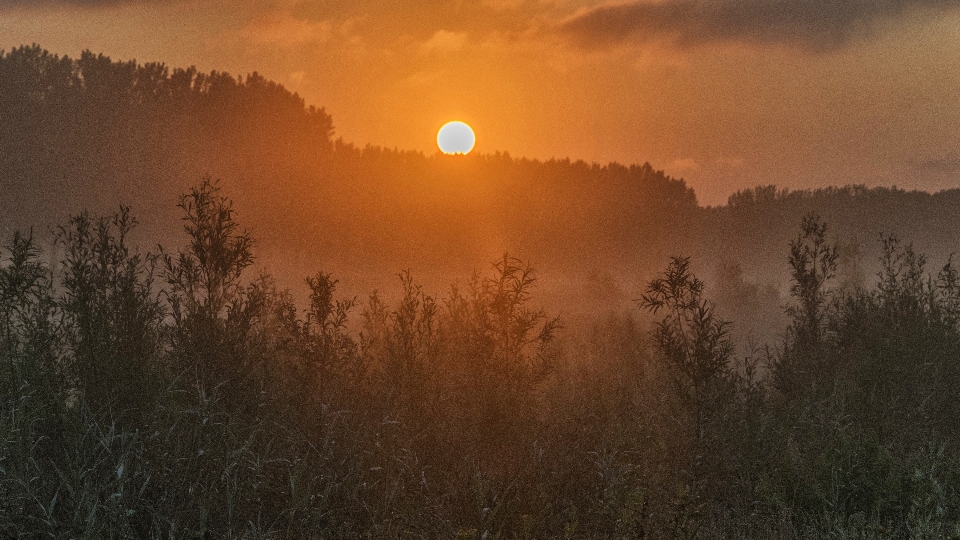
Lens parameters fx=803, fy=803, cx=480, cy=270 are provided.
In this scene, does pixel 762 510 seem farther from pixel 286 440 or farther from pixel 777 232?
pixel 777 232

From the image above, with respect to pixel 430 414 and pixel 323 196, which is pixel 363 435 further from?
pixel 323 196

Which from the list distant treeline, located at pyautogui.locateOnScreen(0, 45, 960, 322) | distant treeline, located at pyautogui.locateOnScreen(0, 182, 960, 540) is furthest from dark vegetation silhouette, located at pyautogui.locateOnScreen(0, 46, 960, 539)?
distant treeline, located at pyautogui.locateOnScreen(0, 45, 960, 322)

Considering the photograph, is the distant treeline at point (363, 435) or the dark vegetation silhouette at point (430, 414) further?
the dark vegetation silhouette at point (430, 414)

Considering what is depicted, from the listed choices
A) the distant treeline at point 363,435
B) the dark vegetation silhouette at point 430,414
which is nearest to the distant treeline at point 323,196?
the dark vegetation silhouette at point 430,414

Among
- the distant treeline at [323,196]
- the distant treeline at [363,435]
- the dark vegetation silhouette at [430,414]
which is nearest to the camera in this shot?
the distant treeline at [363,435]

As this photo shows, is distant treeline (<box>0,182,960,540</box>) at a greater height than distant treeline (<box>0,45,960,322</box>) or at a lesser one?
lesser

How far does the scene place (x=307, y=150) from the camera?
55188 mm

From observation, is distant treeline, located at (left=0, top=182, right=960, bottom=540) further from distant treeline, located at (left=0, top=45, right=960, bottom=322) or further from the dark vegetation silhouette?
distant treeline, located at (left=0, top=45, right=960, bottom=322)

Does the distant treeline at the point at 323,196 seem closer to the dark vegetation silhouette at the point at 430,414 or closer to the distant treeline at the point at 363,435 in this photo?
the dark vegetation silhouette at the point at 430,414

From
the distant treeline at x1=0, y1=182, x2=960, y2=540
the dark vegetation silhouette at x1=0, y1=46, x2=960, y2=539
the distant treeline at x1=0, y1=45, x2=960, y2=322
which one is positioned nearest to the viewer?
the distant treeline at x1=0, y1=182, x2=960, y2=540

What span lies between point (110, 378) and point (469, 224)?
167 feet

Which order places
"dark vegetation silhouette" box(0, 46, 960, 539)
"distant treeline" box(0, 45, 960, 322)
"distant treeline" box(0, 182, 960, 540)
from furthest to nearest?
1. "distant treeline" box(0, 45, 960, 322)
2. "dark vegetation silhouette" box(0, 46, 960, 539)
3. "distant treeline" box(0, 182, 960, 540)

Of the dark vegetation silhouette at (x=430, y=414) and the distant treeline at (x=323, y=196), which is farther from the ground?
the distant treeline at (x=323, y=196)

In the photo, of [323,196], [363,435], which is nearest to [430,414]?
[363,435]
